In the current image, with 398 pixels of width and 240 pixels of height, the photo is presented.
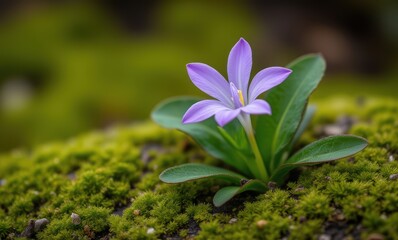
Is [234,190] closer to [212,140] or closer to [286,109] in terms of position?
[212,140]

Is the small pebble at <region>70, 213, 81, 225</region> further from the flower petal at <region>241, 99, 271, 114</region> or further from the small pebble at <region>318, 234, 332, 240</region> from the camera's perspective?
the small pebble at <region>318, 234, 332, 240</region>

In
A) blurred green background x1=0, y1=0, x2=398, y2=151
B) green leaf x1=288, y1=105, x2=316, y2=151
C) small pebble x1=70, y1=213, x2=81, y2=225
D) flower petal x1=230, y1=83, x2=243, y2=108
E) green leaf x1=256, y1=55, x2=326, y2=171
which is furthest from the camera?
blurred green background x1=0, y1=0, x2=398, y2=151

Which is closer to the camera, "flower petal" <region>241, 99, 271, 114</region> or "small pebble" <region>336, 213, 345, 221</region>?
"flower petal" <region>241, 99, 271, 114</region>

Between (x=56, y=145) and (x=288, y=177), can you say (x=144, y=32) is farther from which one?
(x=288, y=177)

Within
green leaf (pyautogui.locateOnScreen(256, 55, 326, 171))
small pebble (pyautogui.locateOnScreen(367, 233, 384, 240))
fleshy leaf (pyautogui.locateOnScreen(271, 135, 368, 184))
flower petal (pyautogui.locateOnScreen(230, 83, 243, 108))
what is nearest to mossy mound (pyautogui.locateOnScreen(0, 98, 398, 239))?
small pebble (pyautogui.locateOnScreen(367, 233, 384, 240))

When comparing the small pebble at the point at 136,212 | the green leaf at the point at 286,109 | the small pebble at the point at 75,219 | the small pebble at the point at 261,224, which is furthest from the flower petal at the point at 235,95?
the small pebble at the point at 75,219

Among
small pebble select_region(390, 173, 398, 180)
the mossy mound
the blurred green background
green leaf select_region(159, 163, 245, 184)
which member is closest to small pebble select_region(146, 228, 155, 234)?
the mossy mound

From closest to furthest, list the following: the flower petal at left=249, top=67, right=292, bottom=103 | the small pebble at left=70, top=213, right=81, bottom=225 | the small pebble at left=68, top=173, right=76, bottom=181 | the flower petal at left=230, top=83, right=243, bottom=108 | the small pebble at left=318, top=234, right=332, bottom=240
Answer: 1. the small pebble at left=318, top=234, right=332, bottom=240
2. the flower petal at left=249, top=67, right=292, bottom=103
3. the flower petal at left=230, top=83, right=243, bottom=108
4. the small pebble at left=70, top=213, right=81, bottom=225
5. the small pebble at left=68, top=173, right=76, bottom=181

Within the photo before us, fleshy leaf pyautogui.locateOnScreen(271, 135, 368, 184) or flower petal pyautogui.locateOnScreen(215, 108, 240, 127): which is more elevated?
flower petal pyautogui.locateOnScreen(215, 108, 240, 127)

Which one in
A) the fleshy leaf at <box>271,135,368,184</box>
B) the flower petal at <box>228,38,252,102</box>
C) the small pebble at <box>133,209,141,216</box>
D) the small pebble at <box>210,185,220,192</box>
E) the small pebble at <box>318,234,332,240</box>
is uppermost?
the flower petal at <box>228,38,252,102</box>
